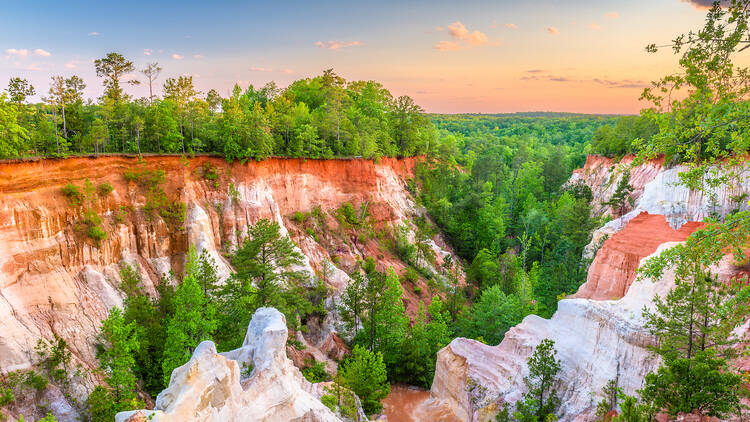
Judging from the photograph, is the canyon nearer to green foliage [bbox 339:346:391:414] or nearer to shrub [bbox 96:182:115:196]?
shrub [bbox 96:182:115:196]

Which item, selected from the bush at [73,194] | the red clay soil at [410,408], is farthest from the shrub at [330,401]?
the bush at [73,194]

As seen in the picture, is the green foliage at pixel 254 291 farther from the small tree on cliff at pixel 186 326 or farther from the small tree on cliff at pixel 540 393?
the small tree on cliff at pixel 540 393

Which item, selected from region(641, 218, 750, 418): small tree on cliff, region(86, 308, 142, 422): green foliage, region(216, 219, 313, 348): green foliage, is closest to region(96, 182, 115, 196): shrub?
region(216, 219, 313, 348): green foliage

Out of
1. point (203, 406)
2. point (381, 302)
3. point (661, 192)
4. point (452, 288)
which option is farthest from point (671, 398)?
point (452, 288)

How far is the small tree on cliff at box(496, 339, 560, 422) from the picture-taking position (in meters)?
18.0

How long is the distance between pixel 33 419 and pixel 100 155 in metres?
14.6

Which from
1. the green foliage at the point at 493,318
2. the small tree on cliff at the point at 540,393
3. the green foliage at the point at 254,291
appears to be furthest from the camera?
the green foliage at the point at 493,318

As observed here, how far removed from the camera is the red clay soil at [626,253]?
2373 centimetres

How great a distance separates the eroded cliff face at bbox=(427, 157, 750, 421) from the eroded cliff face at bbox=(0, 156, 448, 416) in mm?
9241

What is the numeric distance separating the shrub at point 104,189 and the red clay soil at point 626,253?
98.8ft

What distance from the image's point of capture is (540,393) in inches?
728

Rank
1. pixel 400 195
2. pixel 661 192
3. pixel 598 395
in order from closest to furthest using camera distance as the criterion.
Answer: pixel 598 395 < pixel 661 192 < pixel 400 195

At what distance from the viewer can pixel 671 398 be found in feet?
42.5

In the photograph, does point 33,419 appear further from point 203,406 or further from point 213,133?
point 213,133
